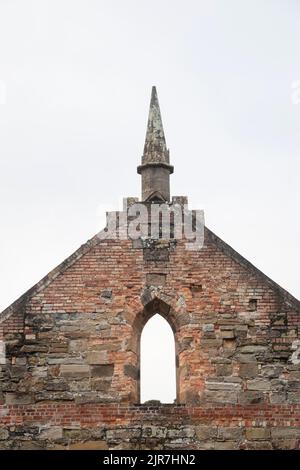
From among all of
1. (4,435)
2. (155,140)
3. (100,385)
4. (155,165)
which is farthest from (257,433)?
(155,140)

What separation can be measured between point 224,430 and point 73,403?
2600 mm

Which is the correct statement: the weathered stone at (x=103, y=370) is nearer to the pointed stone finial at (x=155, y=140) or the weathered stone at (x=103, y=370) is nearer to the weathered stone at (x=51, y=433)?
the weathered stone at (x=51, y=433)

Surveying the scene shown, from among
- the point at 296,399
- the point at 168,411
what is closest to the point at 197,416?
the point at 168,411

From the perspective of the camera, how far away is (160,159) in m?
17.1

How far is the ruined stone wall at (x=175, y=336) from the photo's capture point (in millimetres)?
→ 14867

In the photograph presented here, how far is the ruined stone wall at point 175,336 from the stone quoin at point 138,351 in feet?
0.06

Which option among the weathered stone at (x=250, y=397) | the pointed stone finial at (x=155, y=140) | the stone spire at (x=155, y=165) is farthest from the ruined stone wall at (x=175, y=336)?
the pointed stone finial at (x=155, y=140)

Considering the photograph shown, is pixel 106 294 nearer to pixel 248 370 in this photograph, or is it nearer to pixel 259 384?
pixel 248 370

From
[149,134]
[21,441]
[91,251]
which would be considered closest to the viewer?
[21,441]

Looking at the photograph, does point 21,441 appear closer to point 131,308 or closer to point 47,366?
point 47,366

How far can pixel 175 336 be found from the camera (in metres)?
15.6

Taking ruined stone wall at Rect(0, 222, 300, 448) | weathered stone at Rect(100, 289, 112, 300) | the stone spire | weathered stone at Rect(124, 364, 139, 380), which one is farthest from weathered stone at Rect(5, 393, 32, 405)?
the stone spire

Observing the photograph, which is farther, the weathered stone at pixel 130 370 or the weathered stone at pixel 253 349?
the weathered stone at pixel 253 349

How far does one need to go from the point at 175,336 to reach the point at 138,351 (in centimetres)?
72
